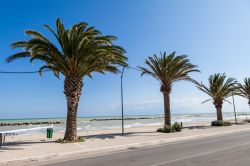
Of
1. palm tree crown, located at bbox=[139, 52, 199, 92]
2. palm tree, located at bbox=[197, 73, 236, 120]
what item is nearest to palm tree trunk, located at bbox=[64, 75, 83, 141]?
palm tree crown, located at bbox=[139, 52, 199, 92]

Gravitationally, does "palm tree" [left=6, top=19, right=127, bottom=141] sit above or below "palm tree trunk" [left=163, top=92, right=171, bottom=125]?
above

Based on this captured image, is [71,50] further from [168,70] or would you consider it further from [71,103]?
[168,70]

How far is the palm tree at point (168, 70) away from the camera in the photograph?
27188mm

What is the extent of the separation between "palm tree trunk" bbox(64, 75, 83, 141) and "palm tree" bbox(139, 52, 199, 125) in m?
→ 11.7

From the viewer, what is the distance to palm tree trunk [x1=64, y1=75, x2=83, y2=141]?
17969mm

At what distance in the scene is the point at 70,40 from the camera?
698 inches

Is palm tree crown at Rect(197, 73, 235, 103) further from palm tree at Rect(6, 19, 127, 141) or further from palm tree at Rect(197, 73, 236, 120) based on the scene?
palm tree at Rect(6, 19, 127, 141)

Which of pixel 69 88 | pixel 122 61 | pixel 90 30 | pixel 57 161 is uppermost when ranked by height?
pixel 90 30

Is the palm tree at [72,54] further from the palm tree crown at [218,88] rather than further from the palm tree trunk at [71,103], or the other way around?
the palm tree crown at [218,88]

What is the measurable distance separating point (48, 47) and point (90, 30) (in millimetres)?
3416

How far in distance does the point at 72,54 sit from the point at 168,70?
42.6ft

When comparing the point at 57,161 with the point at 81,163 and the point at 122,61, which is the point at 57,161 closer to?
the point at 81,163

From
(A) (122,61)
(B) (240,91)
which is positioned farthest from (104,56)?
(B) (240,91)

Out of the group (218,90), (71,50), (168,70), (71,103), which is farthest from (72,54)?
(218,90)
